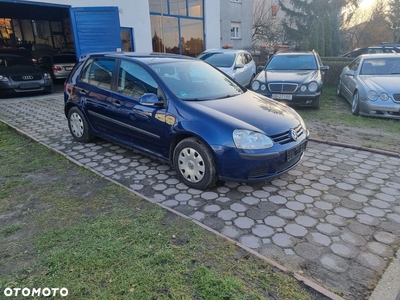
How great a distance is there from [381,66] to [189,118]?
674 cm

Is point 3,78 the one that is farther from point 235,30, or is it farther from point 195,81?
point 235,30

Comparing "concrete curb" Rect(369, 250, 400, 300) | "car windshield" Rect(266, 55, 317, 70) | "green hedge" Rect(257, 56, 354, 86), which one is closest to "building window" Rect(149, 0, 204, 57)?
"green hedge" Rect(257, 56, 354, 86)

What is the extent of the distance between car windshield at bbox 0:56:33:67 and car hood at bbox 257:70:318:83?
29.3 ft

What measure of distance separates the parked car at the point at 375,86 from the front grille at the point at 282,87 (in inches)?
60.7

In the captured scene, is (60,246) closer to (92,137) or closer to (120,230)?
(120,230)

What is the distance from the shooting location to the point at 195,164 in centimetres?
355

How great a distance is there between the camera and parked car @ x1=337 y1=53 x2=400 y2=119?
654 cm

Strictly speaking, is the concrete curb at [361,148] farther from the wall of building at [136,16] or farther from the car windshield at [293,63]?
the wall of building at [136,16]

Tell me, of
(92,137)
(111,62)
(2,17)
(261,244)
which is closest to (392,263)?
(261,244)

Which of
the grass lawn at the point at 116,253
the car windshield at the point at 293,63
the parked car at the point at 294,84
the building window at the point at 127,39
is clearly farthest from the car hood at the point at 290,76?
the building window at the point at 127,39

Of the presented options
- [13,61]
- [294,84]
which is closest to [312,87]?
[294,84]

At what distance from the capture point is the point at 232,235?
2.77 meters

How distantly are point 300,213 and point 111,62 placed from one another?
3.53 meters

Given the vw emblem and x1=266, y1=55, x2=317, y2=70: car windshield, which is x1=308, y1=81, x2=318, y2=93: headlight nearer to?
x1=266, y1=55, x2=317, y2=70: car windshield
